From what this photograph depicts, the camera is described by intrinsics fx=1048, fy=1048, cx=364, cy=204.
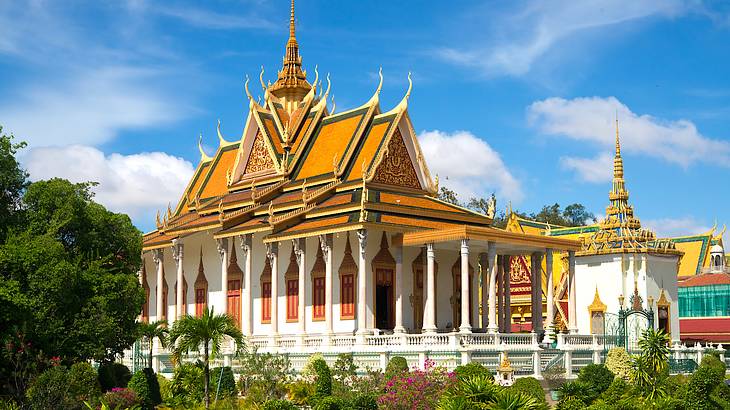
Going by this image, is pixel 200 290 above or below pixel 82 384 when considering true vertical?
above

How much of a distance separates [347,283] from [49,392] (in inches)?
507

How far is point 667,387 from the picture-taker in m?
24.9

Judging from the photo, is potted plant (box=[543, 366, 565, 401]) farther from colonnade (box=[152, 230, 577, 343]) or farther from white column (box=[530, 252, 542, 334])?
white column (box=[530, 252, 542, 334])

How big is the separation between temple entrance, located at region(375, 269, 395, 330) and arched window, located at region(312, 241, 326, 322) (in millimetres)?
1912

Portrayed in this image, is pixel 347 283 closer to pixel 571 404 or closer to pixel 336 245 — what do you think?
pixel 336 245

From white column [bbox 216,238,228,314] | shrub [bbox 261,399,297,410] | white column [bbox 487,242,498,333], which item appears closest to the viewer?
shrub [bbox 261,399,297,410]

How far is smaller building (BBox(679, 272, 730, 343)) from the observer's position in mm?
45312

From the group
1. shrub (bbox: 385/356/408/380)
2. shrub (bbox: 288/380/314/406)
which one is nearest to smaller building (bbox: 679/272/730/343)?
shrub (bbox: 385/356/408/380)

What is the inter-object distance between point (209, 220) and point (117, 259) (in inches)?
354

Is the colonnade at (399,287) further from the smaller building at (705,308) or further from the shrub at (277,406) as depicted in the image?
the smaller building at (705,308)

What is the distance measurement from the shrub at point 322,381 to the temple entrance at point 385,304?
27.7 ft

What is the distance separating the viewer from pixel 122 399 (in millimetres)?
26344

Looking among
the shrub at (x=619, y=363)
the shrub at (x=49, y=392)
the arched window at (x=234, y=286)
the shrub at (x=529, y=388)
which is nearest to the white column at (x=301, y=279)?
the arched window at (x=234, y=286)

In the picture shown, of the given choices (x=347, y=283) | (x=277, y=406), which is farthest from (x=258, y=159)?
(x=277, y=406)
